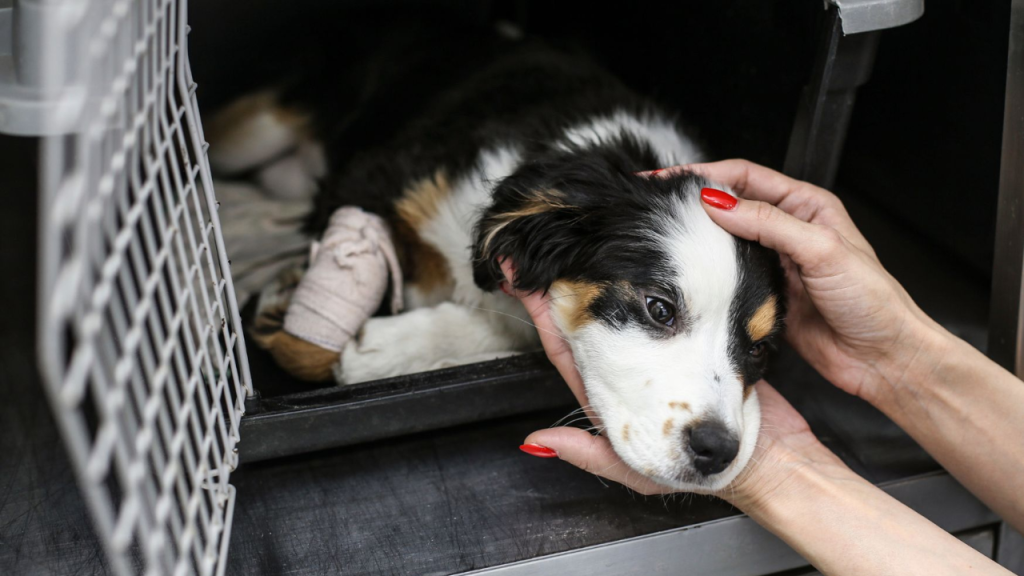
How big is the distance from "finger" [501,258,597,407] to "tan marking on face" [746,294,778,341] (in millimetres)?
330

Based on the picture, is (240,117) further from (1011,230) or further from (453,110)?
(1011,230)

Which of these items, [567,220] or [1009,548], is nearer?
[567,220]

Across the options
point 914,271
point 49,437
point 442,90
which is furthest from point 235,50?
point 914,271

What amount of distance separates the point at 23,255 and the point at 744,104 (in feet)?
6.65

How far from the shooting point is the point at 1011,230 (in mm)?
1595

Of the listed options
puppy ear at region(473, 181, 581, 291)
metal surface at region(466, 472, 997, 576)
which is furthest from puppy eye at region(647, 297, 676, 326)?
metal surface at region(466, 472, 997, 576)

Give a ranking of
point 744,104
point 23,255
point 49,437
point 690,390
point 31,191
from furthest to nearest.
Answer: point 31,191
point 23,255
point 744,104
point 49,437
point 690,390

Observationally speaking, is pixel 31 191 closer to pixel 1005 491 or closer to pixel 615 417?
pixel 615 417

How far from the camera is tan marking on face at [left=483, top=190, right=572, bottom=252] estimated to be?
150 centimetres

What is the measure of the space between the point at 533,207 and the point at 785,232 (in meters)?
0.47

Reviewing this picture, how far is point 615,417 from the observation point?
135 centimetres

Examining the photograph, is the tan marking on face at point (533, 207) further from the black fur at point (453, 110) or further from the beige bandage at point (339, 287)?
the beige bandage at point (339, 287)

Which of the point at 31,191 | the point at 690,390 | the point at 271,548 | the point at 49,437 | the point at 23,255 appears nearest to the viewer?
the point at 690,390

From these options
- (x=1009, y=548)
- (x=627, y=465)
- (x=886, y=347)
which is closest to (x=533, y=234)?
(x=627, y=465)
